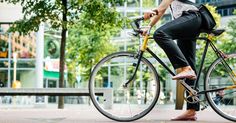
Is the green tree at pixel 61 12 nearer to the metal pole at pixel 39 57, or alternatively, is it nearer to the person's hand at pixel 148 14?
the person's hand at pixel 148 14

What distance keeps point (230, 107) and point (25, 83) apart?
92.7 ft

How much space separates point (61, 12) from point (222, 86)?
10001mm

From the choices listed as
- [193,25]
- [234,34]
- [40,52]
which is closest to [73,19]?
[193,25]

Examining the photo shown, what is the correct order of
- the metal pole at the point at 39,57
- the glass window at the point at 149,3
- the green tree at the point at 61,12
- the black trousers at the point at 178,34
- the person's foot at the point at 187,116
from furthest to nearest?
the glass window at the point at 149,3
the metal pole at the point at 39,57
the green tree at the point at 61,12
the person's foot at the point at 187,116
the black trousers at the point at 178,34

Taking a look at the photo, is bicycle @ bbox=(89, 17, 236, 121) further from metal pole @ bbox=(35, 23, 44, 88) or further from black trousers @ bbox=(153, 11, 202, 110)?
metal pole @ bbox=(35, 23, 44, 88)

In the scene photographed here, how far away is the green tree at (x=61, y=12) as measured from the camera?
46.3 ft

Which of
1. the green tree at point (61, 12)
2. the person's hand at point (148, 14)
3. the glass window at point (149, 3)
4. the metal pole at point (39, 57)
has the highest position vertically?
the glass window at point (149, 3)

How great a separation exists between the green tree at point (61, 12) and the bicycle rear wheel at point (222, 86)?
9515 millimetres

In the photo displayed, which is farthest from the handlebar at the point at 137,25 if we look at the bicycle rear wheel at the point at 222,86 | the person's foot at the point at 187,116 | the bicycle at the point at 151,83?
the person's foot at the point at 187,116

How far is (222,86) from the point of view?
15.9 ft

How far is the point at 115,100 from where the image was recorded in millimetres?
5492

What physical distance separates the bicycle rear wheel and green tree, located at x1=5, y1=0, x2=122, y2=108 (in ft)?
31.2

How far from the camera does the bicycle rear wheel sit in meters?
4.72

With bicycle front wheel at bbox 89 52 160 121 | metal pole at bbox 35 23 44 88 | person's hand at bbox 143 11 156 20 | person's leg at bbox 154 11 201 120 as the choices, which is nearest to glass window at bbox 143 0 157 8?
metal pole at bbox 35 23 44 88
